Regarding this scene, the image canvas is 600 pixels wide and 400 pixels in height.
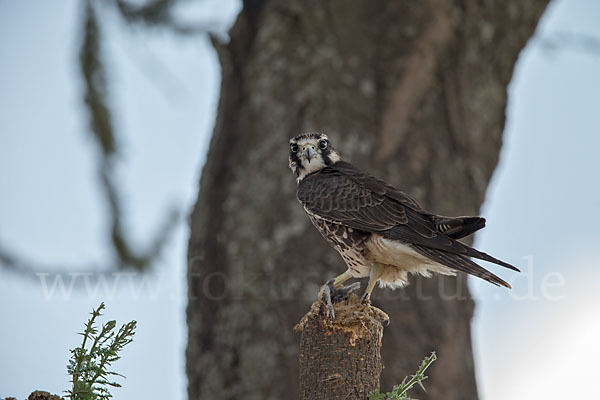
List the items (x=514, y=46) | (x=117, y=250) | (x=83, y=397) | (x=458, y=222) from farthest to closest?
1. (x=514, y=46)
2. (x=117, y=250)
3. (x=458, y=222)
4. (x=83, y=397)

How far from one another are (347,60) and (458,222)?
3056 millimetres

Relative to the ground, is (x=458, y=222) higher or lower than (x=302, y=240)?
lower

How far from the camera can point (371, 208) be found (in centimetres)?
403

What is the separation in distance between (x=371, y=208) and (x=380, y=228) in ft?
0.52

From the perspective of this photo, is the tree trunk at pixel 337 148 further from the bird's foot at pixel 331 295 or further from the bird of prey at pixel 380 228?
the bird's foot at pixel 331 295

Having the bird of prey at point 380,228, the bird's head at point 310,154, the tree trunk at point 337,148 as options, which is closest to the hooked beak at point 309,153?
the bird's head at point 310,154

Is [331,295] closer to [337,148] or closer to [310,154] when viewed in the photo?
[310,154]

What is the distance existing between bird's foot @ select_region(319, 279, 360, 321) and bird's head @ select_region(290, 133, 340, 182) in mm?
1150

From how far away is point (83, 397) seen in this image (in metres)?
2.17

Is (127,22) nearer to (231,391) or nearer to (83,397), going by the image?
(231,391)

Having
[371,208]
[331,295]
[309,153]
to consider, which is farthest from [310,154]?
[331,295]

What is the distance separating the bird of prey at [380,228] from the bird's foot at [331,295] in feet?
0.33

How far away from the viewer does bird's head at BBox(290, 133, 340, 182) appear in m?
4.66

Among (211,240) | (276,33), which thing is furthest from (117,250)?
(276,33)
